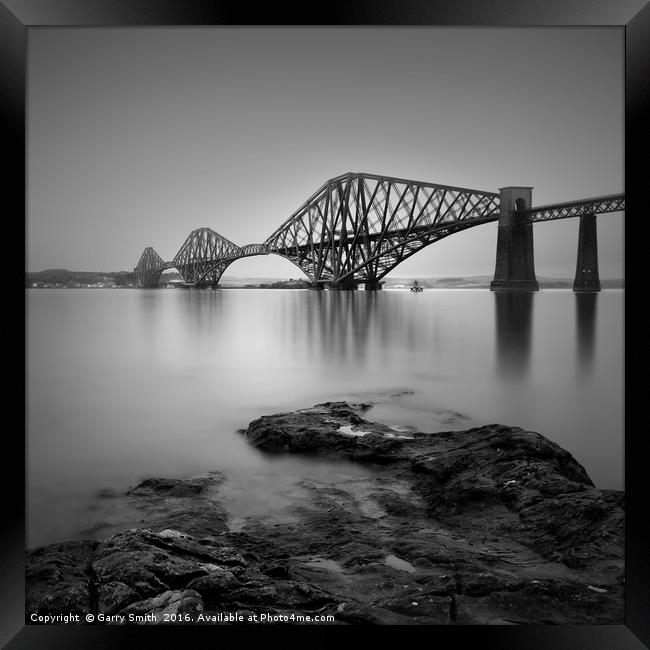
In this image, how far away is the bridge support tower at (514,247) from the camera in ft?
14.8

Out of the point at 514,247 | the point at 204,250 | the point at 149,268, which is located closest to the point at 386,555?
the point at 514,247

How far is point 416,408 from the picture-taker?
14.1ft

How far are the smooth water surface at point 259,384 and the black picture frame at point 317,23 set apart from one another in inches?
17.8

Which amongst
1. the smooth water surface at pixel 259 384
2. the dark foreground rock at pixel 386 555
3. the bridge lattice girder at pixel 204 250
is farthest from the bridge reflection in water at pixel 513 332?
the bridge lattice girder at pixel 204 250

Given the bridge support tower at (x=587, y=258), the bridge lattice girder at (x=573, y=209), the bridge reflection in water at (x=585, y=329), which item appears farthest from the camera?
the bridge reflection in water at (x=585, y=329)

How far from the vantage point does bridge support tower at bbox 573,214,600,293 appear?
4.04m

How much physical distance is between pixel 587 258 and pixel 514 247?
826 mm

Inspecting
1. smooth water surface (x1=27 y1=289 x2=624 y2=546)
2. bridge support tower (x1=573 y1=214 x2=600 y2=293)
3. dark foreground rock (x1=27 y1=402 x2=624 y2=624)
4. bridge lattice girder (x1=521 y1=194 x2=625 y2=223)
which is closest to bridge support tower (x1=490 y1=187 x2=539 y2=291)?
bridge lattice girder (x1=521 y1=194 x2=625 y2=223)

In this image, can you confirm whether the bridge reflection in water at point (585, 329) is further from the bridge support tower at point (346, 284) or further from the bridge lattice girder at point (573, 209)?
the bridge support tower at point (346, 284)

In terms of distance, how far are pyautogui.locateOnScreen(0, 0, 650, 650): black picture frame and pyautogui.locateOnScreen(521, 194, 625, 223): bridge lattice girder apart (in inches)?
44.7

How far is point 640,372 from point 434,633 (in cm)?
147

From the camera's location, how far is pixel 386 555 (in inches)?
91.2

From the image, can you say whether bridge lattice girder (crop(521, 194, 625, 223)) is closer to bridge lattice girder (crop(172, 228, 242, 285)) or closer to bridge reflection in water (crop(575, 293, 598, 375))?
bridge reflection in water (crop(575, 293, 598, 375))

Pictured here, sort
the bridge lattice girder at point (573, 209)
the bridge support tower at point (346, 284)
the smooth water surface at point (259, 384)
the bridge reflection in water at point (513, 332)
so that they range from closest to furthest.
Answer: the smooth water surface at point (259, 384) < the bridge lattice girder at point (573, 209) < the bridge reflection in water at point (513, 332) < the bridge support tower at point (346, 284)
